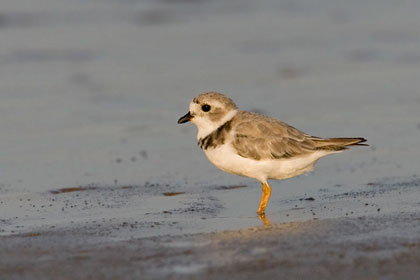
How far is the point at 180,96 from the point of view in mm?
11297

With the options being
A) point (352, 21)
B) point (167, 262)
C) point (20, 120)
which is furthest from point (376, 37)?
point (167, 262)

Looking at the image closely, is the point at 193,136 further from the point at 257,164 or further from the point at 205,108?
the point at 257,164

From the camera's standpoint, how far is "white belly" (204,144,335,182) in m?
6.71

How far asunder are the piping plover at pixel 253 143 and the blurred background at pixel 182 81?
0.78 metres

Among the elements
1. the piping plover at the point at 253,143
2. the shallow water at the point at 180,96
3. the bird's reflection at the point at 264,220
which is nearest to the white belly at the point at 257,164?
the piping plover at the point at 253,143

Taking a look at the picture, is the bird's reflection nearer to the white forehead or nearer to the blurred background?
the white forehead

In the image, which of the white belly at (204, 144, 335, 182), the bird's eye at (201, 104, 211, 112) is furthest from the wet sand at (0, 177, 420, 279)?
the bird's eye at (201, 104, 211, 112)

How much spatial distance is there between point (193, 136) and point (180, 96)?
71.0 inches

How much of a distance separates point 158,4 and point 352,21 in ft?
13.2

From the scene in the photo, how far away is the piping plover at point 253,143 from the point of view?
673 centimetres

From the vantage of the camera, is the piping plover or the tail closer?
the piping plover

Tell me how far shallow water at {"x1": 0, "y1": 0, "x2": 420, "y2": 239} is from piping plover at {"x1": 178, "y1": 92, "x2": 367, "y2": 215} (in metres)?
0.34

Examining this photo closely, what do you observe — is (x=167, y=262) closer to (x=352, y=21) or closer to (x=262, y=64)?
(x=262, y=64)

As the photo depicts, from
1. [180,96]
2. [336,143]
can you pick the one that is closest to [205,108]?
[336,143]
